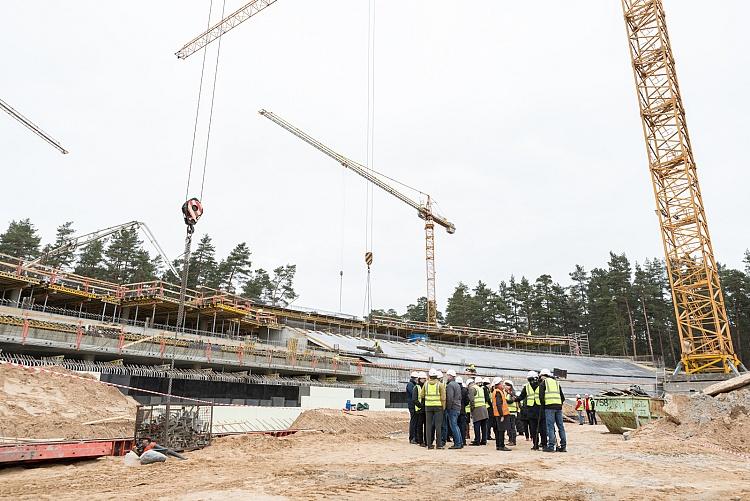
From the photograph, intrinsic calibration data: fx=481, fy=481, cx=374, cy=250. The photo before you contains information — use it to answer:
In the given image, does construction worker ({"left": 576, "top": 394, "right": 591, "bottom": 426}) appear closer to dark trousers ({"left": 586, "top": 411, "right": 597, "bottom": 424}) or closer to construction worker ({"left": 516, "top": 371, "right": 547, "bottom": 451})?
dark trousers ({"left": 586, "top": 411, "right": 597, "bottom": 424})

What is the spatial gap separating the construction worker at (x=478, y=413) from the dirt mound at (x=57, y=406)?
29.6 ft

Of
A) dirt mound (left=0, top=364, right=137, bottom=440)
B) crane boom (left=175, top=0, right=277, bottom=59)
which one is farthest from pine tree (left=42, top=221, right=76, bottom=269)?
dirt mound (left=0, top=364, right=137, bottom=440)

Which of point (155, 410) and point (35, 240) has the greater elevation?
point (35, 240)

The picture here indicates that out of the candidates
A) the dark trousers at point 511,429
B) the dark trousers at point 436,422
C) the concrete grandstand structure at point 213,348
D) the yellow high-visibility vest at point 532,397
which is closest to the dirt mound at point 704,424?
the yellow high-visibility vest at point 532,397

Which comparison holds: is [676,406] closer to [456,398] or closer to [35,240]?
[456,398]

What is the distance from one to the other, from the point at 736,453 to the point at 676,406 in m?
2.48

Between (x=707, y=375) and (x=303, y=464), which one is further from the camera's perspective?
(x=707, y=375)

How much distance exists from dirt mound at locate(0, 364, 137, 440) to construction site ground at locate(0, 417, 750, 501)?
11.0 ft

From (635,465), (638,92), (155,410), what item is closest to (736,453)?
(635,465)

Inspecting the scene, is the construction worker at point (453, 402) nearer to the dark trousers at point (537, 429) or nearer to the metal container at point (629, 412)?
the dark trousers at point (537, 429)

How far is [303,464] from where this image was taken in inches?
347

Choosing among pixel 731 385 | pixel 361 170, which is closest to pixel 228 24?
pixel 361 170

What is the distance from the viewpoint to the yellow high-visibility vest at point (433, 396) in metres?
11.7

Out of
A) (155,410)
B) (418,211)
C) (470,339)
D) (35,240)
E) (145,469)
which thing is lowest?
(145,469)
